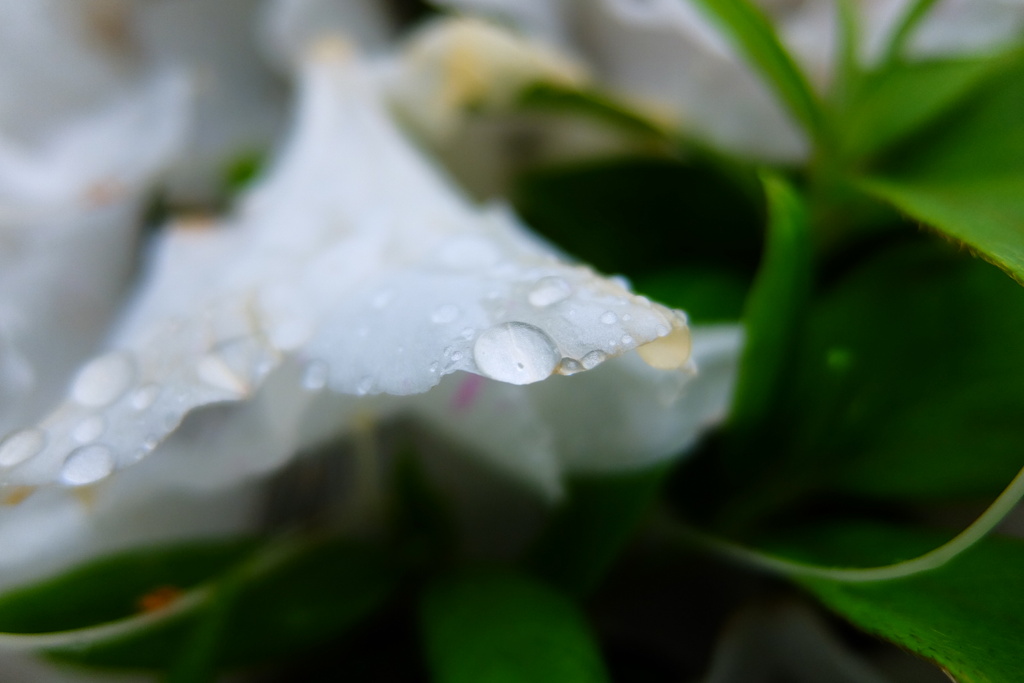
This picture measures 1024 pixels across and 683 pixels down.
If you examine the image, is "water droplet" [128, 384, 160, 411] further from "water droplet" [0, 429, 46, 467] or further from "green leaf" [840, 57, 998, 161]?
"green leaf" [840, 57, 998, 161]

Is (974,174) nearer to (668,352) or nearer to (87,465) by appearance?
(668,352)

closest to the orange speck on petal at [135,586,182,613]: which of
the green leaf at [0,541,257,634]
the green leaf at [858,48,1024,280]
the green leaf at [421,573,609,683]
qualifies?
the green leaf at [0,541,257,634]

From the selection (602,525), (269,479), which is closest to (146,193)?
(269,479)

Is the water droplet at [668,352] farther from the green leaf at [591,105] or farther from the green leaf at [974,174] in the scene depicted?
the green leaf at [591,105]

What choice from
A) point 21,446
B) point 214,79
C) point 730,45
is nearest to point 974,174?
point 730,45

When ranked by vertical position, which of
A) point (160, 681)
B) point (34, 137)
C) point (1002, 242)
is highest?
point (1002, 242)

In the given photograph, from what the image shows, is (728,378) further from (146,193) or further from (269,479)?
(146,193)
